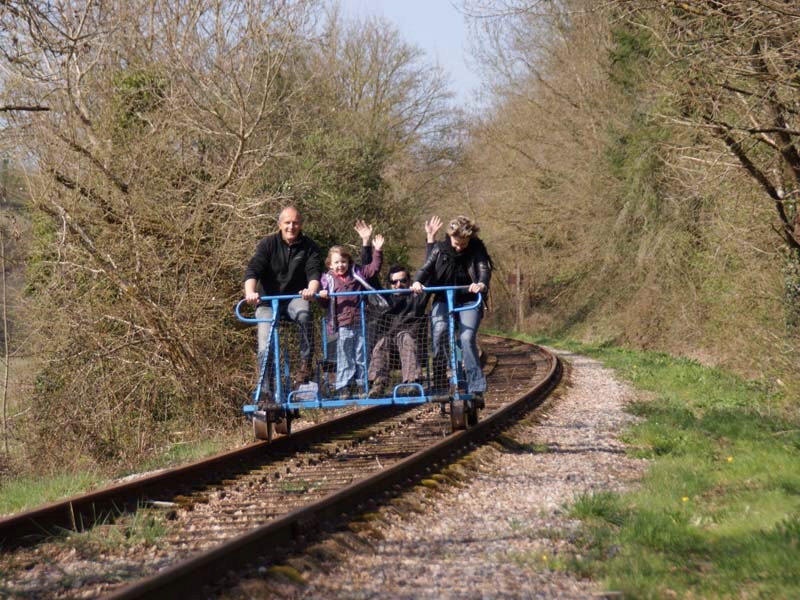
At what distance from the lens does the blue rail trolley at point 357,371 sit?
9.43 metres

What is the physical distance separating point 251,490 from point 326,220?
1714 centimetres

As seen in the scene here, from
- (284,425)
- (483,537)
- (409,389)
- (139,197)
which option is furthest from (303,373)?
(139,197)

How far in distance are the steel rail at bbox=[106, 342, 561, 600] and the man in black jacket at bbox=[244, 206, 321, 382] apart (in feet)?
5.94

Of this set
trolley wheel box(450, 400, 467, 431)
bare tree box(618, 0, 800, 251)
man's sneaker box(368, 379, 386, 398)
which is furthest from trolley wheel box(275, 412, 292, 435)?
bare tree box(618, 0, 800, 251)

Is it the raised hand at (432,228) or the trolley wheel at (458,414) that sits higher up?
the raised hand at (432,228)

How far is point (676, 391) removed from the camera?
54.3 feet

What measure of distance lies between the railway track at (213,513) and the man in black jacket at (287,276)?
102 cm

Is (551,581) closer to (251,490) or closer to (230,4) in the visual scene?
(251,490)

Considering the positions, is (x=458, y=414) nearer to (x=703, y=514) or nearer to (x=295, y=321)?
(x=295, y=321)

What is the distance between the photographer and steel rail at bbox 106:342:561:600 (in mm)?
4453

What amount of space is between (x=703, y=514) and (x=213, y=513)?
11.0 feet

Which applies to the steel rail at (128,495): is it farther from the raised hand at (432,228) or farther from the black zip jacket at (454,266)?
the raised hand at (432,228)

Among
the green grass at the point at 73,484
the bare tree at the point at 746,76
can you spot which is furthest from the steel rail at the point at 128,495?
the bare tree at the point at 746,76

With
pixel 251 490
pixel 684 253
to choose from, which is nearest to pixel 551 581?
pixel 251 490
